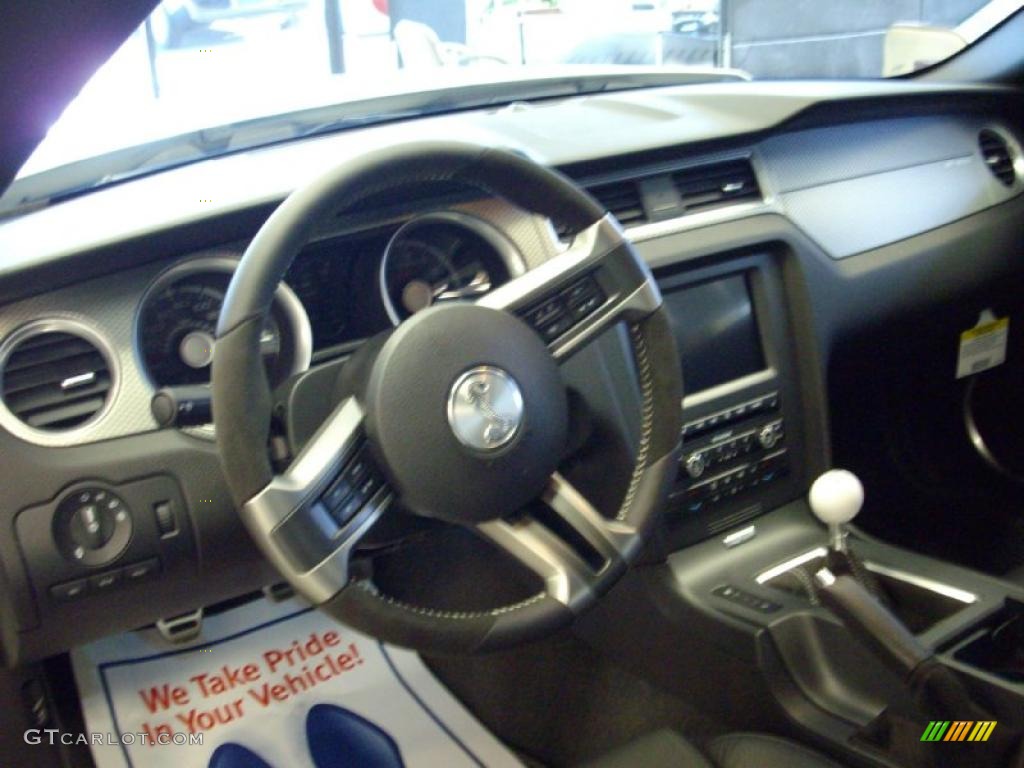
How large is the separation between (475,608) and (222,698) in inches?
16.0

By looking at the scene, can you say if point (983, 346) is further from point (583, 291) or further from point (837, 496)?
point (583, 291)

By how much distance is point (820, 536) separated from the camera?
1.68 metres

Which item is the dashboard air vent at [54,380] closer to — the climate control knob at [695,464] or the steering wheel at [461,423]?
the steering wheel at [461,423]

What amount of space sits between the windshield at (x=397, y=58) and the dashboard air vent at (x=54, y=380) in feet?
0.78

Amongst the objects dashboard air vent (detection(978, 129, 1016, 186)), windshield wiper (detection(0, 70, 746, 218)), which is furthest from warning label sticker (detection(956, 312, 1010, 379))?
windshield wiper (detection(0, 70, 746, 218))

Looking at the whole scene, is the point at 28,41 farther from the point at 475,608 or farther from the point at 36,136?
the point at 475,608

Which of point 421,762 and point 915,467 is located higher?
point 915,467

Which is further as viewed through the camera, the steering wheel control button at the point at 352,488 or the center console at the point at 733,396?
the center console at the point at 733,396

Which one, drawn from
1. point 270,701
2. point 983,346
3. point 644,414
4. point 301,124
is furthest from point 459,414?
point 983,346

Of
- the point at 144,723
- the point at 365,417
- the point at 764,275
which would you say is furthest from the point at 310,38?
the point at 365,417

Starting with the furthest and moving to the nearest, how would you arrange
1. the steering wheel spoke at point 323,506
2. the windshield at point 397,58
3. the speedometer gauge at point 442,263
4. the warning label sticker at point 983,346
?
the warning label sticker at point 983,346
the windshield at point 397,58
the speedometer gauge at point 442,263
the steering wheel spoke at point 323,506

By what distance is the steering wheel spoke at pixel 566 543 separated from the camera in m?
1.09

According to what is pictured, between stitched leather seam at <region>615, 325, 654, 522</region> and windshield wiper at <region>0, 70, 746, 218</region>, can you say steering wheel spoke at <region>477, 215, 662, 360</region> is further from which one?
windshield wiper at <region>0, 70, 746, 218</region>

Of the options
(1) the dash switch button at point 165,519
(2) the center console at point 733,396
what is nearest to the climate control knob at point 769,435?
(2) the center console at point 733,396
